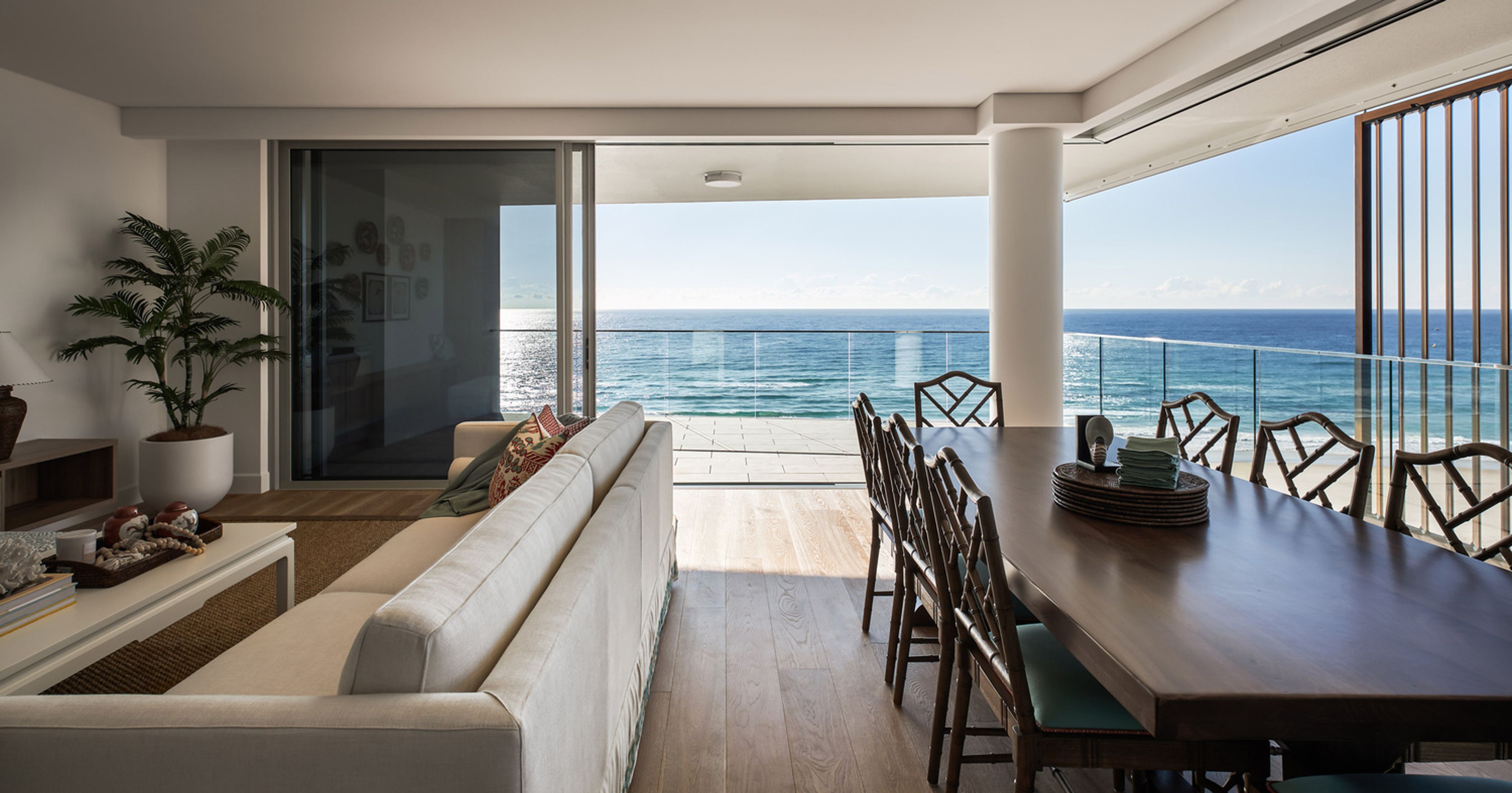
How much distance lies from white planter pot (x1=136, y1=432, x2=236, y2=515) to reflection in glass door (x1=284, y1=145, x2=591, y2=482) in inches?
23.1

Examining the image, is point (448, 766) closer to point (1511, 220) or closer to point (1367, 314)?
point (1511, 220)

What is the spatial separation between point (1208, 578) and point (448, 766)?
4.23 feet

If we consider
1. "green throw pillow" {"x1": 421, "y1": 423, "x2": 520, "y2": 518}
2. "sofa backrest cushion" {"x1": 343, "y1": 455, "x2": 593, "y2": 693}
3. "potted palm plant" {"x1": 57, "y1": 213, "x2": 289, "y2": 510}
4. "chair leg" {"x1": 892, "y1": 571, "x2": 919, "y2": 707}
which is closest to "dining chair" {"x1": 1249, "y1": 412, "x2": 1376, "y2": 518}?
"chair leg" {"x1": 892, "y1": 571, "x2": 919, "y2": 707}

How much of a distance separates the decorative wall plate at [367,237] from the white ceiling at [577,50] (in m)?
0.71

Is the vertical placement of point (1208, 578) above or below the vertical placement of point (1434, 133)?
below

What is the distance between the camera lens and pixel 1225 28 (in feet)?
11.0

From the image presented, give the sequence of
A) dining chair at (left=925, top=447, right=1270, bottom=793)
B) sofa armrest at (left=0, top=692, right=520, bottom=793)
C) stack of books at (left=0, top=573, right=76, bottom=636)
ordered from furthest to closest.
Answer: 1. stack of books at (left=0, top=573, right=76, bottom=636)
2. dining chair at (left=925, top=447, right=1270, bottom=793)
3. sofa armrest at (left=0, top=692, right=520, bottom=793)

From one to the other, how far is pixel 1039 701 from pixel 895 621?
3.49ft

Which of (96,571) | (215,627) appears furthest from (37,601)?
(215,627)

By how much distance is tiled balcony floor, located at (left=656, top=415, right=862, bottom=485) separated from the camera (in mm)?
5676

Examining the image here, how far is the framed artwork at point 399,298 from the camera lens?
4980 mm

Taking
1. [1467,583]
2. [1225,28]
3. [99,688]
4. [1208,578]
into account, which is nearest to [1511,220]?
[1225,28]

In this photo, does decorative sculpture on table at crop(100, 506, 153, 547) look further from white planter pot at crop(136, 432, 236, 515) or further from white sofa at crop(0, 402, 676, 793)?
white planter pot at crop(136, 432, 236, 515)

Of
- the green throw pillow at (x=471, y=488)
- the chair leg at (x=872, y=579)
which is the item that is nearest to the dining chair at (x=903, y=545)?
the chair leg at (x=872, y=579)
